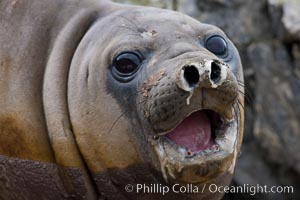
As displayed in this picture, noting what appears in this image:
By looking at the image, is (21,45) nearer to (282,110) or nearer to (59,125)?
(59,125)

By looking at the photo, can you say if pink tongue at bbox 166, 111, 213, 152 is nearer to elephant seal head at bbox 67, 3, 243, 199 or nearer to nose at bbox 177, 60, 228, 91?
elephant seal head at bbox 67, 3, 243, 199

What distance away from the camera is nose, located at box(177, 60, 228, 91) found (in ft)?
10.8

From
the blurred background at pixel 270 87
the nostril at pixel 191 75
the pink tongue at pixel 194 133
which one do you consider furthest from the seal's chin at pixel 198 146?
the blurred background at pixel 270 87

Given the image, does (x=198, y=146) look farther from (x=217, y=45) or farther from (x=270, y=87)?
(x=270, y=87)

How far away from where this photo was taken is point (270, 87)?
8156 mm

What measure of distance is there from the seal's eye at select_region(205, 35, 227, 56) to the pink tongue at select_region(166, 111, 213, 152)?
0.37m

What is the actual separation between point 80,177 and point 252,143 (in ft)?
14.8

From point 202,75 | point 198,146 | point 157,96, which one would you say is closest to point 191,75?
point 202,75

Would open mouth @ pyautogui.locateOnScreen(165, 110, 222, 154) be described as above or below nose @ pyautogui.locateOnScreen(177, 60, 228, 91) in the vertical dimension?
below

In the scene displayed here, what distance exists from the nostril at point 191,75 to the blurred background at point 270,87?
4.63 m

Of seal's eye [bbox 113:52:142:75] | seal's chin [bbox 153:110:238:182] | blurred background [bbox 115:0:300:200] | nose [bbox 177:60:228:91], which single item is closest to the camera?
nose [bbox 177:60:228:91]

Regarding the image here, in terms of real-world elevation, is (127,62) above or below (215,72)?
above

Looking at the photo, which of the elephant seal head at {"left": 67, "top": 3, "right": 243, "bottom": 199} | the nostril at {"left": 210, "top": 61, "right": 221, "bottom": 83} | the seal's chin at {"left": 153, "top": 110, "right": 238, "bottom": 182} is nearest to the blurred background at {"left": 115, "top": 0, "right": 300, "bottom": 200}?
the elephant seal head at {"left": 67, "top": 3, "right": 243, "bottom": 199}

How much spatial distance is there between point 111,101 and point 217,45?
53 centimetres
